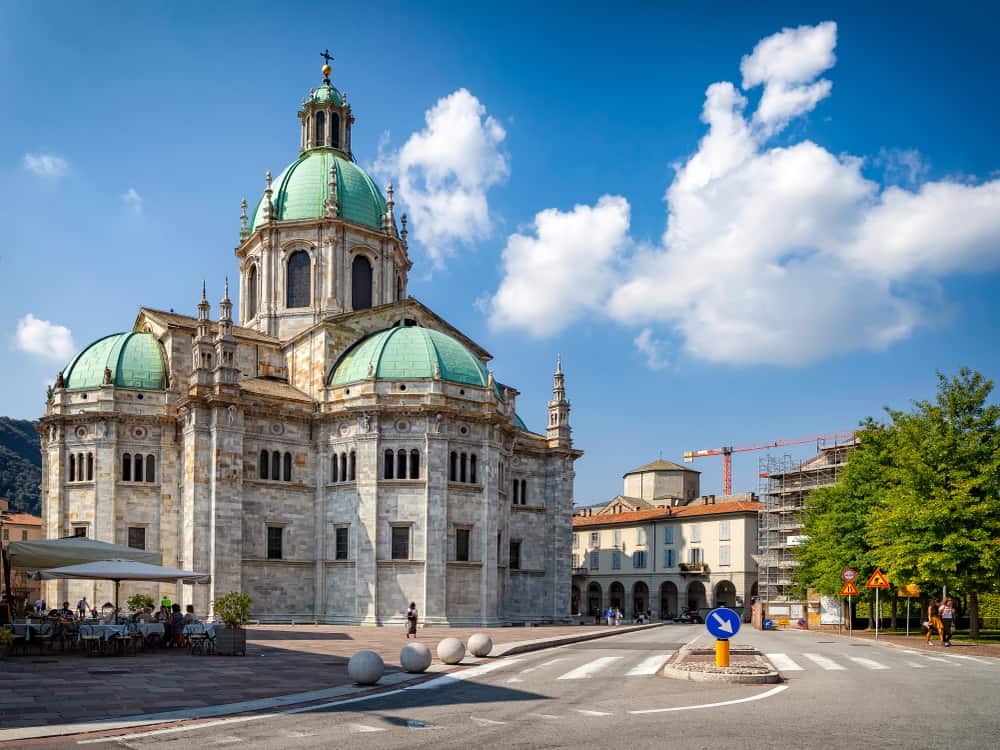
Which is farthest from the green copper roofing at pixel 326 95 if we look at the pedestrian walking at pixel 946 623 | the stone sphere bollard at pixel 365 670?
the stone sphere bollard at pixel 365 670

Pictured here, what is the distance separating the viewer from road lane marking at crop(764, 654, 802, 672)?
24.3m

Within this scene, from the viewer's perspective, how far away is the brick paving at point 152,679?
53.1 ft

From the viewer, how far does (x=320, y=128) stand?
69.0 meters

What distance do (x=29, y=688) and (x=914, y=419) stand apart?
126 ft

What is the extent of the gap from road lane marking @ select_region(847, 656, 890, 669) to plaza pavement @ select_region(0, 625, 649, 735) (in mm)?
9937

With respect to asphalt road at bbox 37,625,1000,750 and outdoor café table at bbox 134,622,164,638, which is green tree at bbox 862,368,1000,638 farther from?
outdoor café table at bbox 134,622,164,638

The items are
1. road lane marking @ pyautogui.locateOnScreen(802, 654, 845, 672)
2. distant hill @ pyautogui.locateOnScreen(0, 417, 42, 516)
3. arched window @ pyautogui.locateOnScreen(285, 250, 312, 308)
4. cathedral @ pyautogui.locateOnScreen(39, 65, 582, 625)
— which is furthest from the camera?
distant hill @ pyautogui.locateOnScreen(0, 417, 42, 516)

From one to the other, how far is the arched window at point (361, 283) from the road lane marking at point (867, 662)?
41379mm

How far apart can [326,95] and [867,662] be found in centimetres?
5553

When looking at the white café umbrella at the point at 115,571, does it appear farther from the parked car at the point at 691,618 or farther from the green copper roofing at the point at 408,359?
the parked car at the point at 691,618

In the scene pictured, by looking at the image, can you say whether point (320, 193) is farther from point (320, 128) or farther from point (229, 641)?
point (229, 641)

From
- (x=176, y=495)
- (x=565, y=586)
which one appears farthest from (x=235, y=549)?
(x=565, y=586)

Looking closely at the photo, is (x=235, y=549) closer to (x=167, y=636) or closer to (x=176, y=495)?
(x=176, y=495)

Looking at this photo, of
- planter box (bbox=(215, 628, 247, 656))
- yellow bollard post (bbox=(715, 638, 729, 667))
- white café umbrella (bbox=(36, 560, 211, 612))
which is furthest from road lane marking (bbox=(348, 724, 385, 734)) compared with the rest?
white café umbrella (bbox=(36, 560, 211, 612))
